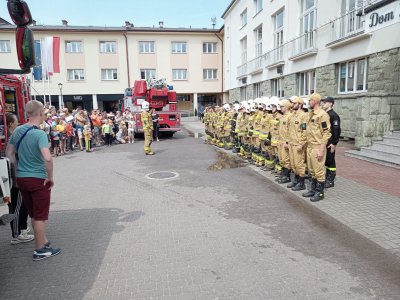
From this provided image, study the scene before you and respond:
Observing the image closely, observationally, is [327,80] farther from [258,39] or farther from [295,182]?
[258,39]

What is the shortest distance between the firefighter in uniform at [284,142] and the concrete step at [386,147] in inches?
147

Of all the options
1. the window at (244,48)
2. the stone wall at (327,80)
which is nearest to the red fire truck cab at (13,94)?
the stone wall at (327,80)

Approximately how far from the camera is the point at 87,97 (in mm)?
34594

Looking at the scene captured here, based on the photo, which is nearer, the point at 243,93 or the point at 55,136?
the point at 55,136

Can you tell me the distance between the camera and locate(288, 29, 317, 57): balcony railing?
15.2m

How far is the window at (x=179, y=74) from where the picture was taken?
116ft

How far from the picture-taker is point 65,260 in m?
3.93

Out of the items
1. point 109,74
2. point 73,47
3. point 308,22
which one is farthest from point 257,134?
point 73,47

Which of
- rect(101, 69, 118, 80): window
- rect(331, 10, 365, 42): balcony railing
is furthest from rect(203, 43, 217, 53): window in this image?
rect(331, 10, 365, 42): balcony railing

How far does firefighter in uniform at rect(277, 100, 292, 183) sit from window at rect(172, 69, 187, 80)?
29166mm

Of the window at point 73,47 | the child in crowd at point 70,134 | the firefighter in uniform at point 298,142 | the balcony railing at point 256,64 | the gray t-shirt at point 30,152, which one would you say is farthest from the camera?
the window at point 73,47

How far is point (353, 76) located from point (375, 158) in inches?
195

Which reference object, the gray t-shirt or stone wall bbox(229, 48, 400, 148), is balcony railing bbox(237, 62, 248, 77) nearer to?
stone wall bbox(229, 48, 400, 148)

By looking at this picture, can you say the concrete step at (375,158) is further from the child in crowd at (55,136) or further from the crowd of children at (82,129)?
the child in crowd at (55,136)
